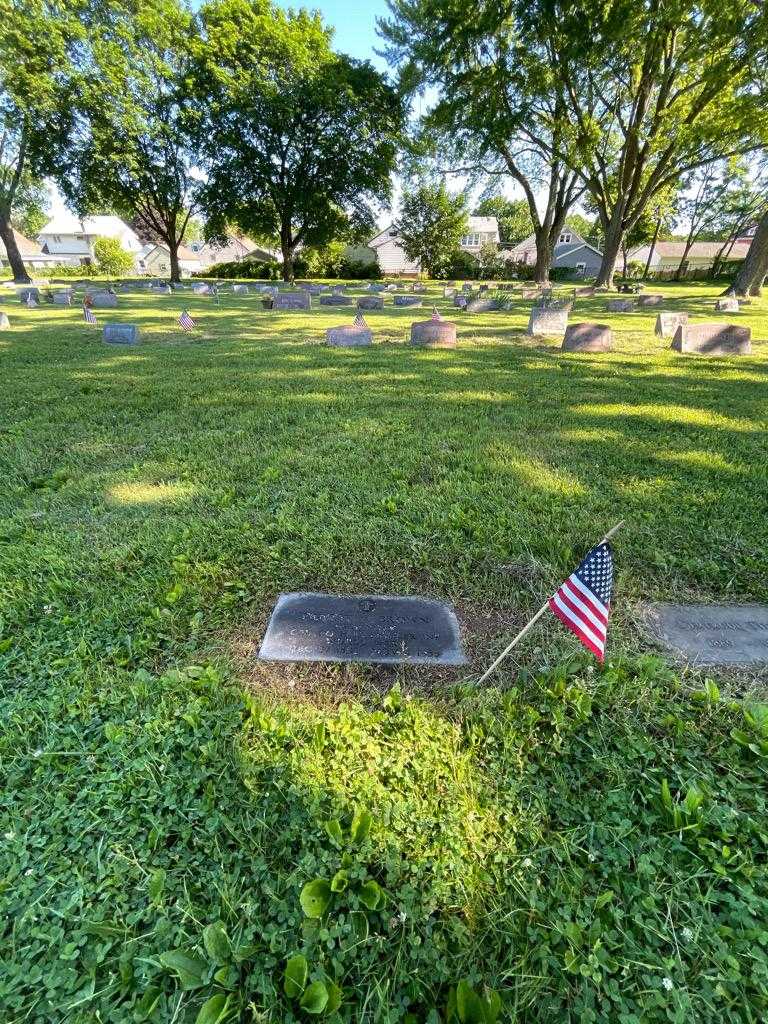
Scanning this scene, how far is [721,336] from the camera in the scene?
7.91 m

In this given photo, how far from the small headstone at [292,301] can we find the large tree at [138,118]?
54.2 ft

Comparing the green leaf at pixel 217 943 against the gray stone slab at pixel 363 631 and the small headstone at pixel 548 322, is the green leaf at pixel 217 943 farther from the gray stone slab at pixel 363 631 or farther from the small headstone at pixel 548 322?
the small headstone at pixel 548 322

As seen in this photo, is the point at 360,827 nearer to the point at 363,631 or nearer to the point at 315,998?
the point at 315,998

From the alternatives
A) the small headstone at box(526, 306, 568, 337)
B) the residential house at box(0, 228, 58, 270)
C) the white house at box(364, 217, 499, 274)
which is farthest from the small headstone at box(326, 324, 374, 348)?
the residential house at box(0, 228, 58, 270)

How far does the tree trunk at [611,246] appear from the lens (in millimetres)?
20203

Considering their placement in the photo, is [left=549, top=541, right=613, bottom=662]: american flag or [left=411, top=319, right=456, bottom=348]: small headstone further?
[left=411, top=319, right=456, bottom=348]: small headstone

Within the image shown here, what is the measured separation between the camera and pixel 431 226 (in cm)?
4075

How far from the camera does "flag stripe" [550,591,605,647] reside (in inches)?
65.3

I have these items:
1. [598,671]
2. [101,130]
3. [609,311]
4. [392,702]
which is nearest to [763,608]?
[598,671]

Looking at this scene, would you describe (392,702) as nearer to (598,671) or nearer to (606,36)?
(598,671)

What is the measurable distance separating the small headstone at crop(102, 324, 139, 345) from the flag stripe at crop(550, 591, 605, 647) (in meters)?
9.44

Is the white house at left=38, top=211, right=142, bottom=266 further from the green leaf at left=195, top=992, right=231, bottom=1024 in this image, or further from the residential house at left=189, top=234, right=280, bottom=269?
the green leaf at left=195, top=992, right=231, bottom=1024

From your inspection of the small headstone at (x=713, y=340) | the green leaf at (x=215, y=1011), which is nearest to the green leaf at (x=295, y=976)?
the green leaf at (x=215, y=1011)

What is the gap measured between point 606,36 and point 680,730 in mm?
19451
